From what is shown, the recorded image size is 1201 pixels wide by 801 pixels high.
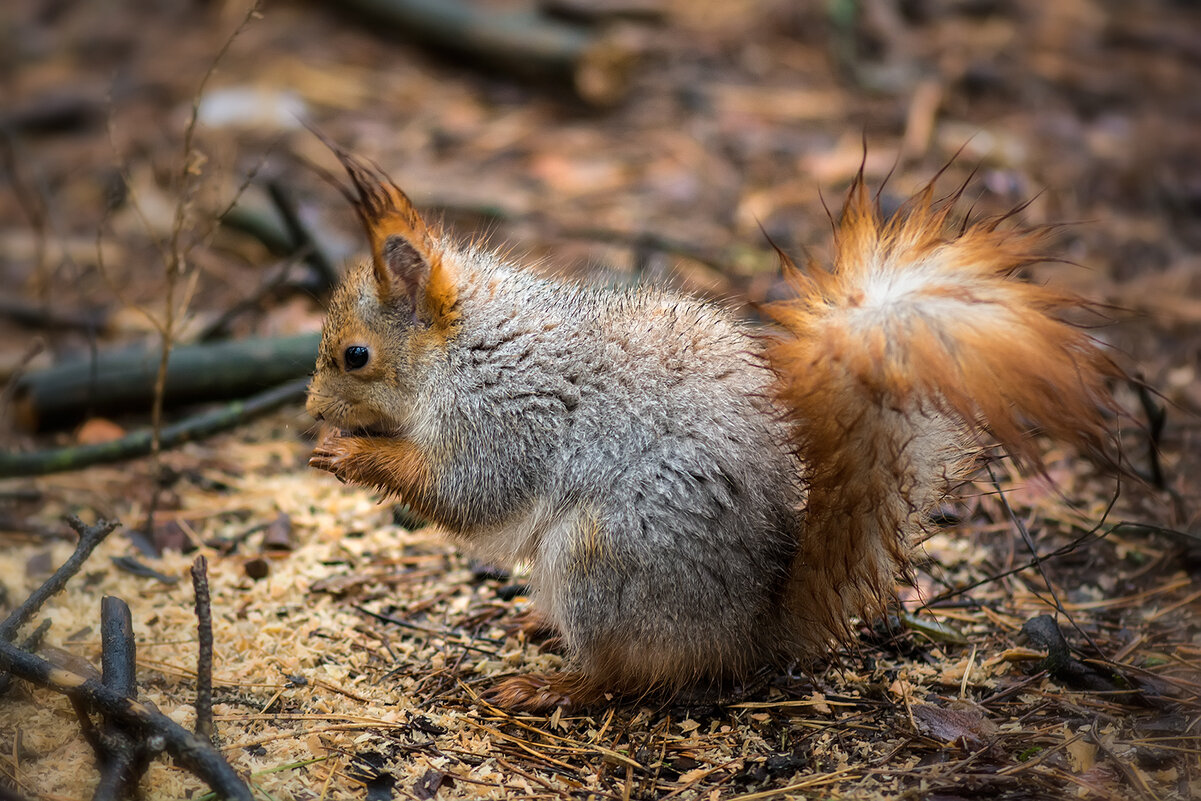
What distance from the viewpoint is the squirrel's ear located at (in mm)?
2566

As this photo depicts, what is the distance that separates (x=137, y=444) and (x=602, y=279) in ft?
5.10

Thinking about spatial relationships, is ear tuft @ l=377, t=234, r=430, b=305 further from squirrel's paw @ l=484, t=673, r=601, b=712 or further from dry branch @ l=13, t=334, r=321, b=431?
dry branch @ l=13, t=334, r=321, b=431

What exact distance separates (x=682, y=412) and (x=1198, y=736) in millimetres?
1241

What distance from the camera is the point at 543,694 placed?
2.50 m

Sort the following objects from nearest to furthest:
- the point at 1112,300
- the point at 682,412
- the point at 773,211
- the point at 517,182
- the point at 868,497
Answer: the point at 868,497
the point at 682,412
the point at 1112,300
the point at 773,211
the point at 517,182

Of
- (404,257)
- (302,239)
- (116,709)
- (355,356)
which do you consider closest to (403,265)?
(404,257)

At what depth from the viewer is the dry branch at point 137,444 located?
128 inches

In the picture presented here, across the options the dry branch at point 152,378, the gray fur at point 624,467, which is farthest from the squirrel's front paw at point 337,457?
the dry branch at point 152,378

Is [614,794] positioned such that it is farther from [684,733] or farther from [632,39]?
[632,39]

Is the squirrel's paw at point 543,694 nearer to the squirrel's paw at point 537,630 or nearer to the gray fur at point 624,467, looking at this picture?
the gray fur at point 624,467

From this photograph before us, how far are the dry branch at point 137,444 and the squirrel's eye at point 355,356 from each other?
0.48 meters

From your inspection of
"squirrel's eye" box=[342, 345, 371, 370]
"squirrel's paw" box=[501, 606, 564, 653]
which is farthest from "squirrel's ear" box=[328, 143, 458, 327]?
"squirrel's paw" box=[501, 606, 564, 653]

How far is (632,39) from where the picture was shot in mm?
5777

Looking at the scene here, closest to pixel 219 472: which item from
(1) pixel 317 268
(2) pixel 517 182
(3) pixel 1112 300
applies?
(1) pixel 317 268
